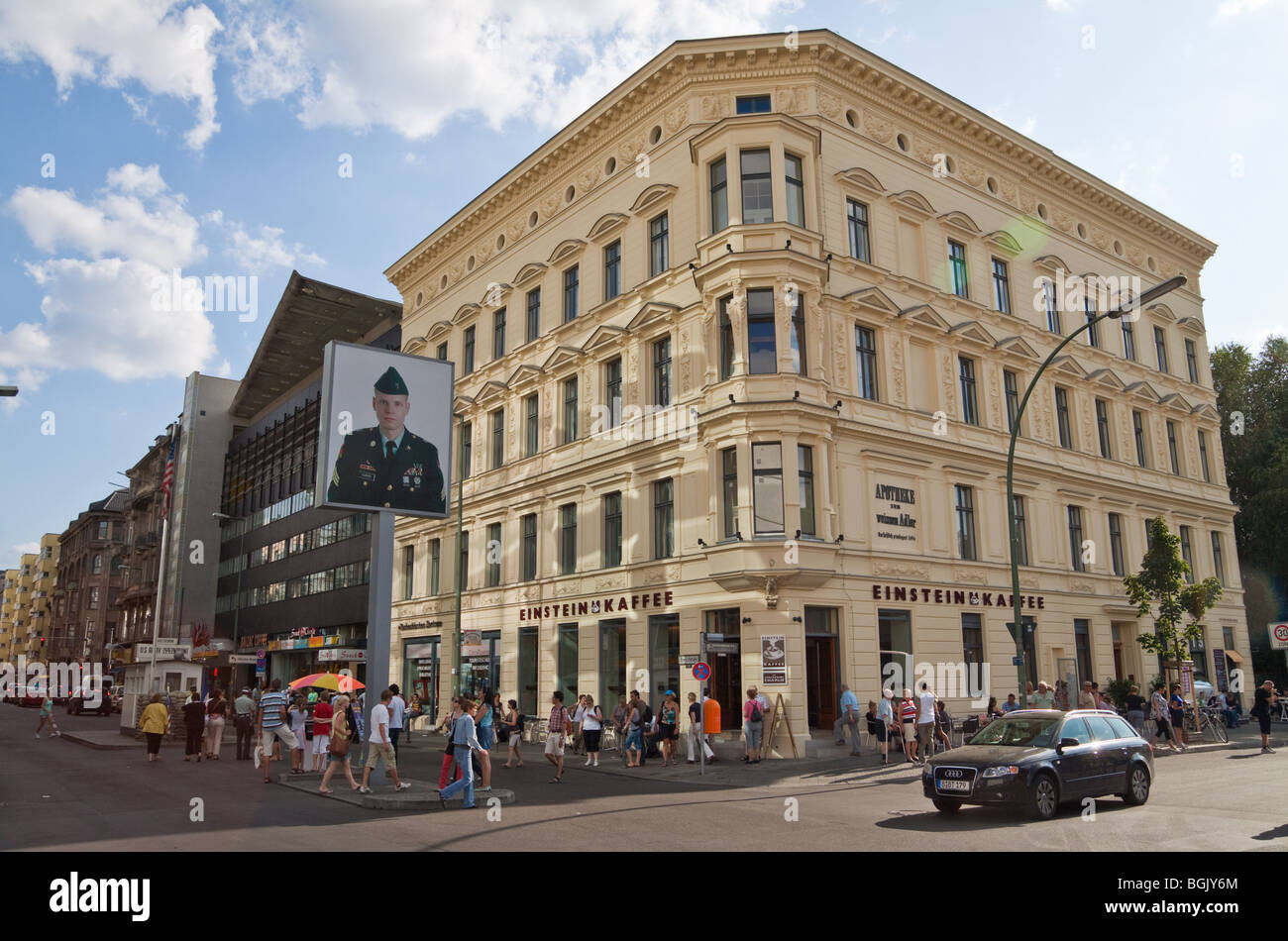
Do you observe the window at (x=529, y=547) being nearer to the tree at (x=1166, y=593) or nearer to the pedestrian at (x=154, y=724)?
the pedestrian at (x=154, y=724)

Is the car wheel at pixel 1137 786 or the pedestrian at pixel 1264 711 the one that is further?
the pedestrian at pixel 1264 711

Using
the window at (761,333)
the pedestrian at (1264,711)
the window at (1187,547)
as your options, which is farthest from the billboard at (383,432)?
the window at (1187,547)

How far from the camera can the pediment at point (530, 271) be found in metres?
35.4

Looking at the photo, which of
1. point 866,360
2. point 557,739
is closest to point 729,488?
point 866,360

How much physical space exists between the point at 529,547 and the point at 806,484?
42.6ft

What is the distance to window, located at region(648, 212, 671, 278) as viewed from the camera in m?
29.8

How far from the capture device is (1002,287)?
110 feet

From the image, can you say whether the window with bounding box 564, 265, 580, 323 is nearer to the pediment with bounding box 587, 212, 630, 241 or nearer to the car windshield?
the pediment with bounding box 587, 212, 630, 241

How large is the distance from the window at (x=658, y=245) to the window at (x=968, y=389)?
33.3 ft

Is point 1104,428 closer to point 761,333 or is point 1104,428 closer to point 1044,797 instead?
point 761,333

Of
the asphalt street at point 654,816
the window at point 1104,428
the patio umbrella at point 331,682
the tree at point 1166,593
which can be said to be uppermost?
the window at point 1104,428

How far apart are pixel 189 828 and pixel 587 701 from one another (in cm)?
1416
